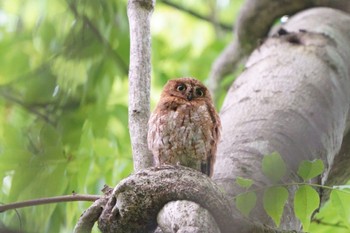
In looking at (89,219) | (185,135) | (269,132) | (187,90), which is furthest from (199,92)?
(89,219)

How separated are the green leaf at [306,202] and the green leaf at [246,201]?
161 mm

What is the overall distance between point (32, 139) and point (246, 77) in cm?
138

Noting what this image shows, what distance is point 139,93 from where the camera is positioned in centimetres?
231

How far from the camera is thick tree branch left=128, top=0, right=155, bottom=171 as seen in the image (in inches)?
90.4

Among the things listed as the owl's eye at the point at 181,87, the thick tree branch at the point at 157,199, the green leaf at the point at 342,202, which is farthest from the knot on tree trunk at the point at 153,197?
the owl's eye at the point at 181,87

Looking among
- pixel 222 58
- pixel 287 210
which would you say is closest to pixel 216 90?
pixel 222 58

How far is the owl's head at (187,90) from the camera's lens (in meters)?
3.35

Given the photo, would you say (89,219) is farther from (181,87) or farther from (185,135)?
(181,87)

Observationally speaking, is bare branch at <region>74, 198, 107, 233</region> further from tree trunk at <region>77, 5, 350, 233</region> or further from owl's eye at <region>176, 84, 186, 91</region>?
owl's eye at <region>176, 84, 186, 91</region>

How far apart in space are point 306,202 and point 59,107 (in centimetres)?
90

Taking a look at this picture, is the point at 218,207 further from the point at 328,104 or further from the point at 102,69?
the point at 102,69

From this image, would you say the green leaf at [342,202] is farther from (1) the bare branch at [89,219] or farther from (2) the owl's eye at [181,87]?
(2) the owl's eye at [181,87]

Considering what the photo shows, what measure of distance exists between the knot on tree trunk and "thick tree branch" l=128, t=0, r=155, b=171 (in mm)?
259

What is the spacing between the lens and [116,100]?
530cm
